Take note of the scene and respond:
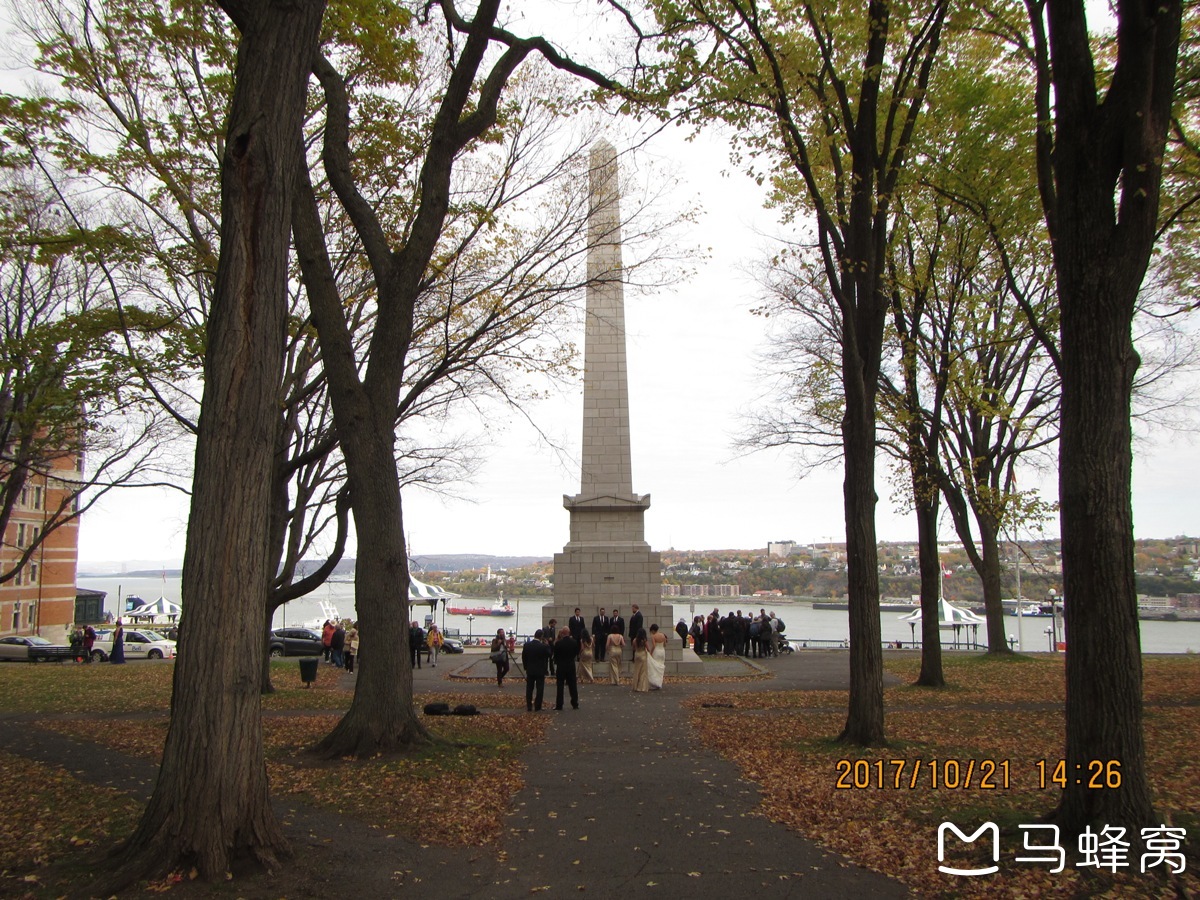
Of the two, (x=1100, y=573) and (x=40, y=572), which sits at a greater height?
(x=1100, y=573)

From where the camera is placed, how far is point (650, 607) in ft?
76.3

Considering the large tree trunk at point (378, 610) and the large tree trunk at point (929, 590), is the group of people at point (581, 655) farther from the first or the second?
the large tree trunk at point (929, 590)

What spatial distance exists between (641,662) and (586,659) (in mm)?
2852

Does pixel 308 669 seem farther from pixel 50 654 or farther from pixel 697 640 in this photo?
pixel 50 654

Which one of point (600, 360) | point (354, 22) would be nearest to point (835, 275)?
point (354, 22)

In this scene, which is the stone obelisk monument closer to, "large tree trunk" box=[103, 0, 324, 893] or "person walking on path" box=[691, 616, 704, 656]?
"person walking on path" box=[691, 616, 704, 656]

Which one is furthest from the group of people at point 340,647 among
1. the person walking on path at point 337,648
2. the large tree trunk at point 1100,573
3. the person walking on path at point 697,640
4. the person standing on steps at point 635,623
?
the large tree trunk at point 1100,573

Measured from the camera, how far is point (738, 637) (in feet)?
97.8

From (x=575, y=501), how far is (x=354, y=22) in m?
13.8

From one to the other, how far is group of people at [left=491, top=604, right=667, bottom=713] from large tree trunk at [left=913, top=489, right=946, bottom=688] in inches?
217

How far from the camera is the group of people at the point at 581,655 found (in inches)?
607

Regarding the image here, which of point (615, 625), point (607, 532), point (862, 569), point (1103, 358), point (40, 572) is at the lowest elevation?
point (615, 625)

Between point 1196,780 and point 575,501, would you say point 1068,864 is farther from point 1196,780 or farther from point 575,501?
point 575,501

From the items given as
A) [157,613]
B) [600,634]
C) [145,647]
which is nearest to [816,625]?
[157,613]
